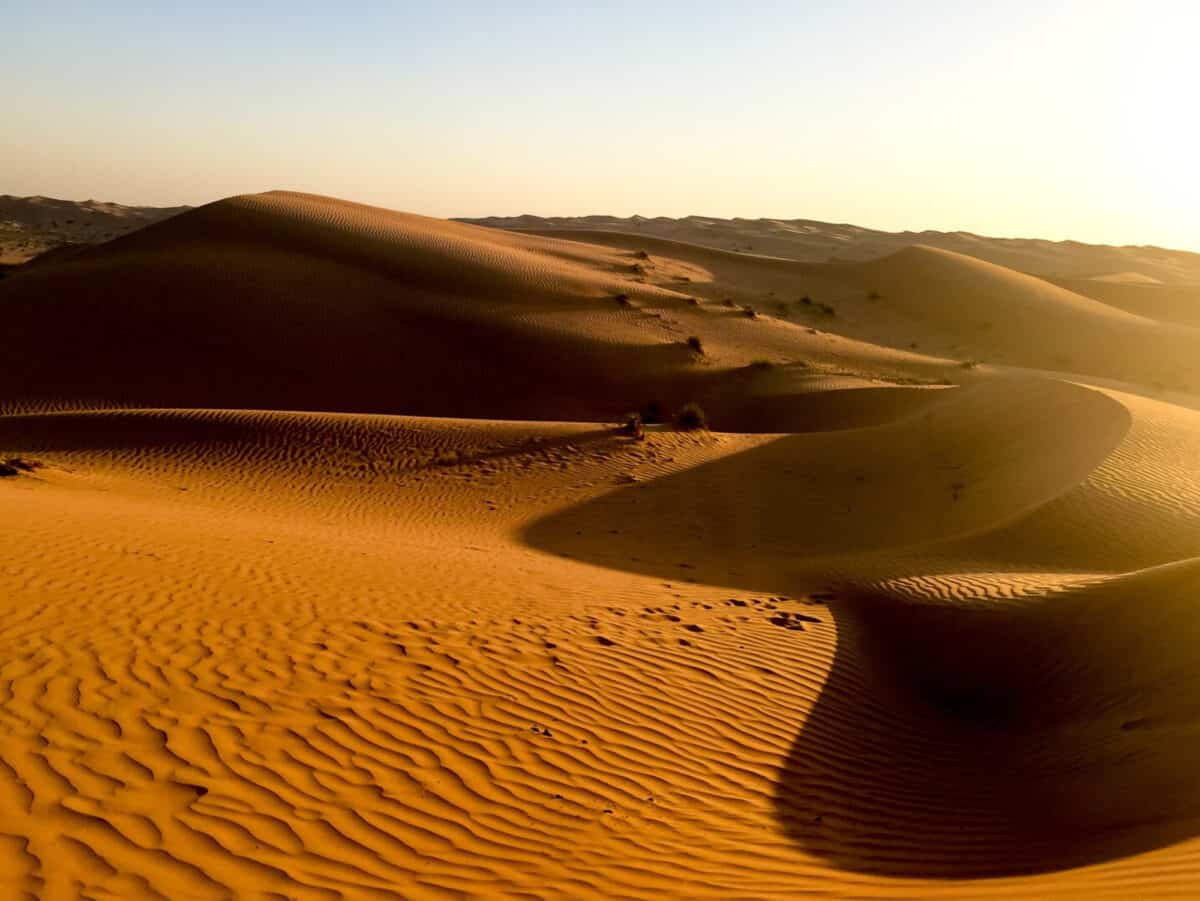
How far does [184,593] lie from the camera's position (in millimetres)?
7812

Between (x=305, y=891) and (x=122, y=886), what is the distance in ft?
2.37

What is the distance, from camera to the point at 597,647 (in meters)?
7.65

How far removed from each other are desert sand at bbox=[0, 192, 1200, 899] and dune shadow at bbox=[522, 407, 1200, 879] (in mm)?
39

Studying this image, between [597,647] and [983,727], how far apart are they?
318cm

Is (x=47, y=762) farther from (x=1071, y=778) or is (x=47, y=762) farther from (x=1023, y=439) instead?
(x=1023, y=439)

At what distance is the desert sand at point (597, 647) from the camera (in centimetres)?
438

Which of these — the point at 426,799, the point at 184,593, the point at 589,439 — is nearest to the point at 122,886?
the point at 426,799

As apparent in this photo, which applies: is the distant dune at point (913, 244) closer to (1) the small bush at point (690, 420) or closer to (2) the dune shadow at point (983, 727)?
(1) the small bush at point (690, 420)

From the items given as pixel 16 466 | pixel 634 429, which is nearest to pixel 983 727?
pixel 634 429

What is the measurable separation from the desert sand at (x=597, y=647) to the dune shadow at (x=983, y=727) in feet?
0.13

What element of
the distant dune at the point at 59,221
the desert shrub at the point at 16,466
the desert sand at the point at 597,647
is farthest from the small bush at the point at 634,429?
the distant dune at the point at 59,221

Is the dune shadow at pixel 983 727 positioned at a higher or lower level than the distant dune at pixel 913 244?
lower

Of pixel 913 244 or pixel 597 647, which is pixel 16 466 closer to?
pixel 597 647

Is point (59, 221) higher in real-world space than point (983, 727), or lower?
higher
